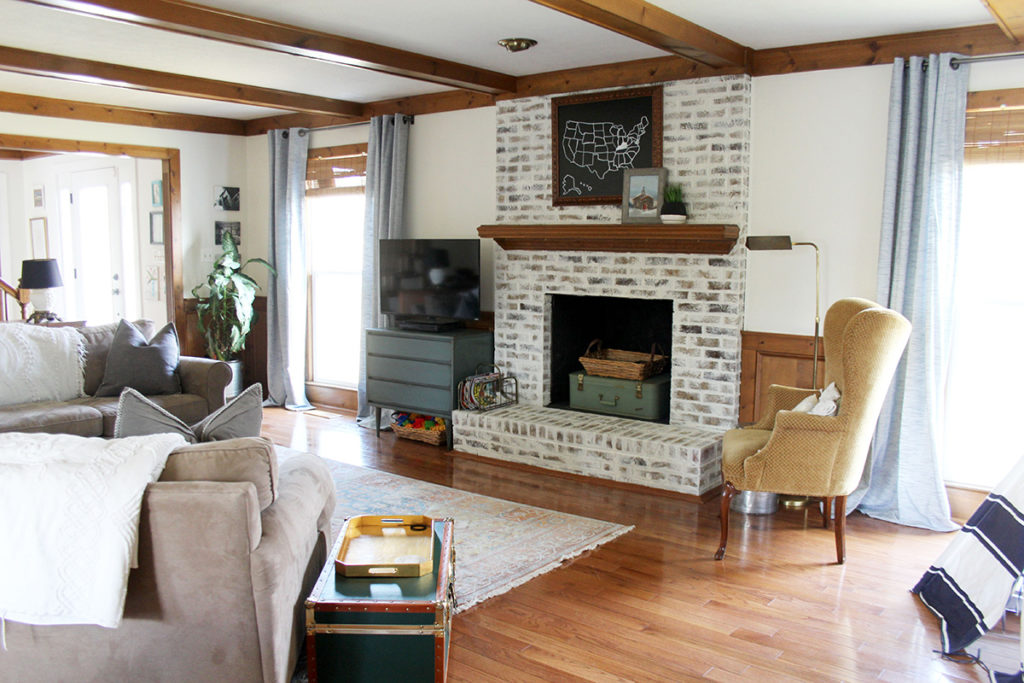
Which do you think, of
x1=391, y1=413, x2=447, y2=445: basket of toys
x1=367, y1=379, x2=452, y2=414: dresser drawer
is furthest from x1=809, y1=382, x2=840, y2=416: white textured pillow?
x1=391, y1=413, x2=447, y2=445: basket of toys

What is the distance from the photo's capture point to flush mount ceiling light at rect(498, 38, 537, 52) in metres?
4.55

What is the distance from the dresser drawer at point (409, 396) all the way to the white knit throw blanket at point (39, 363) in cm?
194

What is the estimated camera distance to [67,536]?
A: 2.24 meters

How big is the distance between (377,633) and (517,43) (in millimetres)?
3266

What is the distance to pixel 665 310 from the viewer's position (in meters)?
5.57

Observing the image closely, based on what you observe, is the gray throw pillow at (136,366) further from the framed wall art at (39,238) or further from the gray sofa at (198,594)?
the framed wall art at (39,238)

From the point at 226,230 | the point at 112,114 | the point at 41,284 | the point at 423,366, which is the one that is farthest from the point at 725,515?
the point at 112,114

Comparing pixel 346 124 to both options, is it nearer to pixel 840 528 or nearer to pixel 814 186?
pixel 814 186

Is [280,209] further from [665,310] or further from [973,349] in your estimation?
[973,349]

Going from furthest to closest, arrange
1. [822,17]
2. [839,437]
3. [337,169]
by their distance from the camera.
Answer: [337,169] → [822,17] → [839,437]

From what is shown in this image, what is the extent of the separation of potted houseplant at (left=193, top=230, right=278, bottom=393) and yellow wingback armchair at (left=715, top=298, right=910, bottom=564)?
478 centimetres

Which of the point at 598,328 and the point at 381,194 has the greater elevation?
the point at 381,194

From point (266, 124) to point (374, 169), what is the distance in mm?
1638

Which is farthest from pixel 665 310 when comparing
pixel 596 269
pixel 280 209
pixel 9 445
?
pixel 9 445
